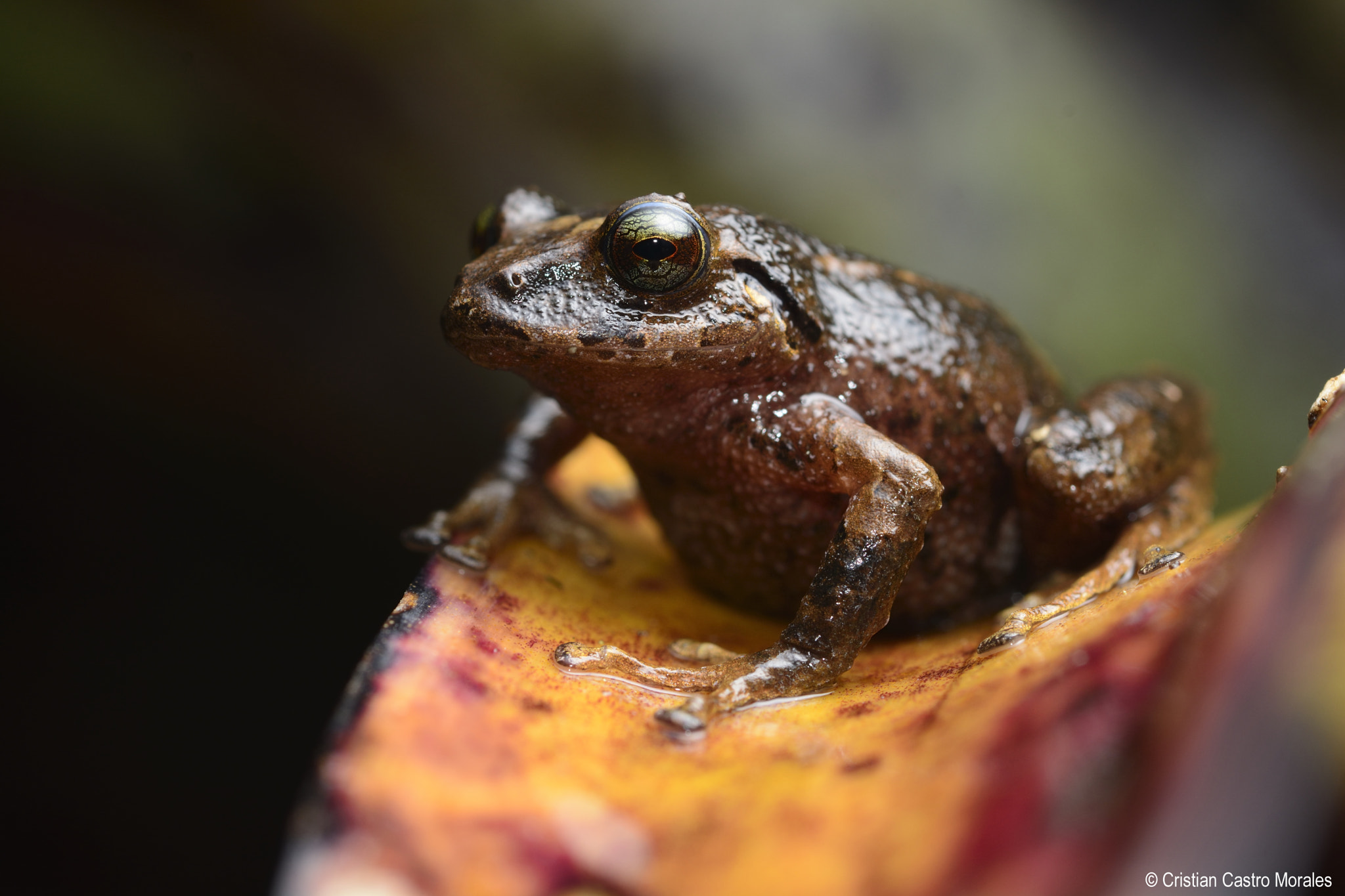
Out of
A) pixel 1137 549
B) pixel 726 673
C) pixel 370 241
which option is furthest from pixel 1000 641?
pixel 370 241

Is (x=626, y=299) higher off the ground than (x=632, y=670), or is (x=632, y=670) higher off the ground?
(x=626, y=299)

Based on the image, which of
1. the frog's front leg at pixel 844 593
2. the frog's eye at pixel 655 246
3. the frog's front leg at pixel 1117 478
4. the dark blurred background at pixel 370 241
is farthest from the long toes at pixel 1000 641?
the dark blurred background at pixel 370 241

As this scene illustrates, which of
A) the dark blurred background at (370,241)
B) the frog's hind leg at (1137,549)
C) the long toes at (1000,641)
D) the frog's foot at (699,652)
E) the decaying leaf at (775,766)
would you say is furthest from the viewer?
→ the dark blurred background at (370,241)

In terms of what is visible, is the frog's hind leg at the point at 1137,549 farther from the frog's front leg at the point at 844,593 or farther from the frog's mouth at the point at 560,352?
the frog's mouth at the point at 560,352

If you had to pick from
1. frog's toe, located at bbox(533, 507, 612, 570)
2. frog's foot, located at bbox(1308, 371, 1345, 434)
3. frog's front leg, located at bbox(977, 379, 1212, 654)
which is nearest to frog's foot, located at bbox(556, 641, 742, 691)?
frog's toe, located at bbox(533, 507, 612, 570)

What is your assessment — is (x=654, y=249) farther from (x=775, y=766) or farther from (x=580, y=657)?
(x=775, y=766)
